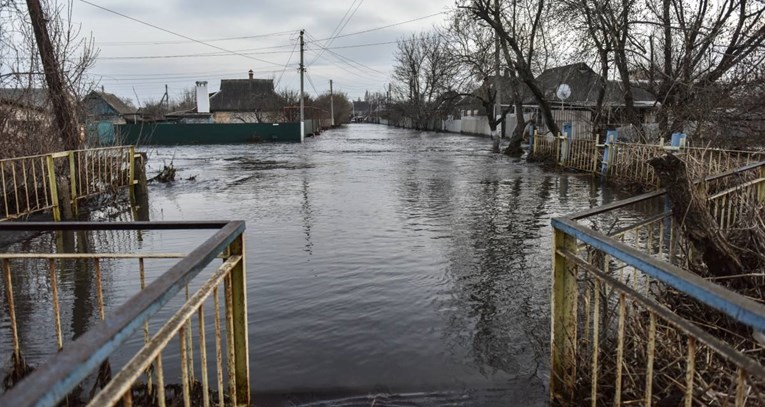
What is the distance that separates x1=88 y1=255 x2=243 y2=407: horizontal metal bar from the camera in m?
1.46

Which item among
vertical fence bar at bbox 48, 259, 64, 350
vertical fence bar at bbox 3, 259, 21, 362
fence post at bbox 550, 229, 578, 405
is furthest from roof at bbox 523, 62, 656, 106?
vertical fence bar at bbox 3, 259, 21, 362

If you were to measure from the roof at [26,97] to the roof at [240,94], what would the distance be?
58.8m

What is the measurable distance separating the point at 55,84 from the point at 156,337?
11925 mm

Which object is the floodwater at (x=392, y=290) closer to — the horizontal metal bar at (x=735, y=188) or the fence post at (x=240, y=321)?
the fence post at (x=240, y=321)

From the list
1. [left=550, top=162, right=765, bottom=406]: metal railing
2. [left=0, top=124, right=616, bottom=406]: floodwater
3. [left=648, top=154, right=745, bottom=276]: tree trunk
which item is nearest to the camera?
[left=550, top=162, right=765, bottom=406]: metal railing

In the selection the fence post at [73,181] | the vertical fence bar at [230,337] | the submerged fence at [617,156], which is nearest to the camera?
the vertical fence bar at [230,337]

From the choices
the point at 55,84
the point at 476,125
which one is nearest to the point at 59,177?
the point at 55,84

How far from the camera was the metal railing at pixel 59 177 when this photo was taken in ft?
29.8

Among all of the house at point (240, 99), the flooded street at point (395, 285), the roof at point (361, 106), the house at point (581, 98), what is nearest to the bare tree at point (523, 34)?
the house at point (581, 98)

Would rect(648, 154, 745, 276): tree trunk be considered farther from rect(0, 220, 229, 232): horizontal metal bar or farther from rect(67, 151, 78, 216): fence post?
rect(67, 151, 78, 216): fence post

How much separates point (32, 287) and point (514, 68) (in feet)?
69.0

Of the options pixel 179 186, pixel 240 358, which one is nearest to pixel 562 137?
pixel 179 186

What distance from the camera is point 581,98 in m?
34.6

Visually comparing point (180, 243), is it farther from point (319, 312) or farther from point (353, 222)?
point (319, 312)
